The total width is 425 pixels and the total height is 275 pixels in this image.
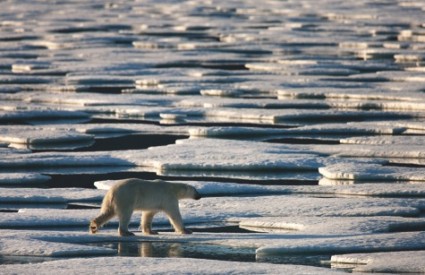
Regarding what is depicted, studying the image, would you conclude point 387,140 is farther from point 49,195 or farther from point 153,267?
point 153,267

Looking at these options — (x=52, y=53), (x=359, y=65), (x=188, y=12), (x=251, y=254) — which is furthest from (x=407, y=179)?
(x=188, y=12)

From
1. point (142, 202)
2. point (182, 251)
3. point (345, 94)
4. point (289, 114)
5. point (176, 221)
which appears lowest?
point (182, 251)

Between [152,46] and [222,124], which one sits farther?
[152,46]

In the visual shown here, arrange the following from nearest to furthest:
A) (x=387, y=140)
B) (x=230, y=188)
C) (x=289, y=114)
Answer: (x=230, y=188), (x=387, y=140), (x=289, y=114)

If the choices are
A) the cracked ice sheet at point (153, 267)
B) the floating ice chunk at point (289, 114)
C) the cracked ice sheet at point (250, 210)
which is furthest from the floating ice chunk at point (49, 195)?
the floating ice chunk at point (289, 114)

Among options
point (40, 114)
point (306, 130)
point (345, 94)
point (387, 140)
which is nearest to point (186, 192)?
point (387, 140)

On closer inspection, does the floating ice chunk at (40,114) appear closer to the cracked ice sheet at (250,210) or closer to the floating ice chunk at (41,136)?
the floating ice chunk at (41,136)

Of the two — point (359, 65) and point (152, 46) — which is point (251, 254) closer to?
point (359, 65)
